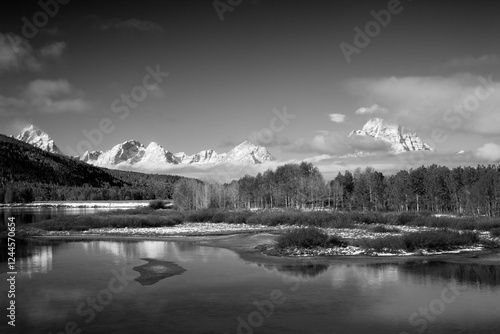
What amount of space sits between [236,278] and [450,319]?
13.6 meters

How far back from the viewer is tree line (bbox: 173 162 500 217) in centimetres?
10719

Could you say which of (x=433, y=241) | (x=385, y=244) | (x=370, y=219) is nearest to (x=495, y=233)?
(x=433, y=241)

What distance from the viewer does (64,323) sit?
19.0 m

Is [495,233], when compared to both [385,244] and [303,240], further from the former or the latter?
[303,240]

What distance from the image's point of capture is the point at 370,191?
438 ft

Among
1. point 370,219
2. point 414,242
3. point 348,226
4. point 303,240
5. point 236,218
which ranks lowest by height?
point 348,226

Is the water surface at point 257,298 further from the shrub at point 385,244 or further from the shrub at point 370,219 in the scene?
the shrub at point 370,219

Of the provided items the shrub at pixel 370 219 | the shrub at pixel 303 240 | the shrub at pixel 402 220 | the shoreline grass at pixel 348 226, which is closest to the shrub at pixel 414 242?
the shoreline grass at pixel 348 226

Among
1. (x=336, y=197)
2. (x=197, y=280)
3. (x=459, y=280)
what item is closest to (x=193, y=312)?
(x=197, y=280)

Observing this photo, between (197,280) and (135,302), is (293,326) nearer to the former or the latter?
(135,302)

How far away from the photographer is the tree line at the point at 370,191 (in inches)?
4220

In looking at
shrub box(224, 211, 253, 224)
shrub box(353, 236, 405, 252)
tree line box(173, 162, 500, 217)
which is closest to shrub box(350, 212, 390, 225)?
shrub box(224, 211, 253, 224)

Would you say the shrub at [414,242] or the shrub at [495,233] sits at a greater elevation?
the shrub at [414,242]

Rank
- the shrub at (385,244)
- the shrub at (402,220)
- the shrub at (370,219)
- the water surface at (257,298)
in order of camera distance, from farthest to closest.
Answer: the shrub at (370,219) → the shrub at (402,220) → the shrub at (385,244) → the water surface at (257,298)
